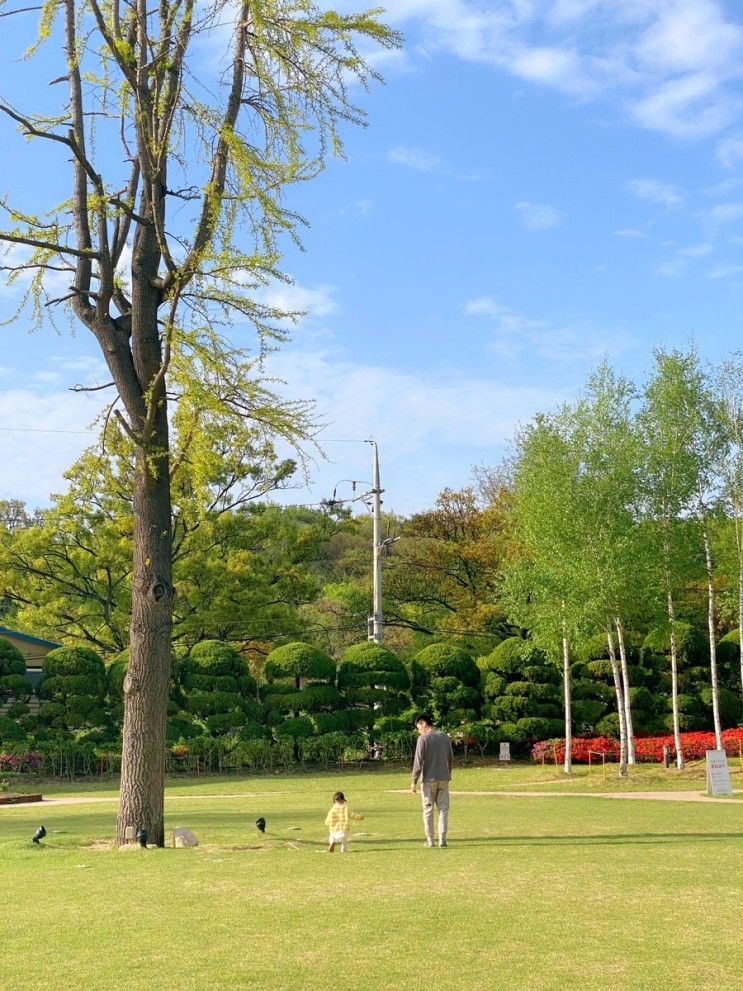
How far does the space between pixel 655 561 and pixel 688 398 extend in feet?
13.5

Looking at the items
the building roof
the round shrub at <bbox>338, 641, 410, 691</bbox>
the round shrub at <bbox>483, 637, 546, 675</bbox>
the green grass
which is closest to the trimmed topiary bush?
the building roof

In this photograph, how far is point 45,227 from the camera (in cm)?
1297

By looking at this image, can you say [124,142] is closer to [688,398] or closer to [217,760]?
[688,398]

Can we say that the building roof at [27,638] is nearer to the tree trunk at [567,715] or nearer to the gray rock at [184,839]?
the tree trunk at [567,715]

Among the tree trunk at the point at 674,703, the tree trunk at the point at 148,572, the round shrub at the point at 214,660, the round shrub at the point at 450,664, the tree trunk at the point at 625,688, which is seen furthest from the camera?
the round shrub at the point at 450,664

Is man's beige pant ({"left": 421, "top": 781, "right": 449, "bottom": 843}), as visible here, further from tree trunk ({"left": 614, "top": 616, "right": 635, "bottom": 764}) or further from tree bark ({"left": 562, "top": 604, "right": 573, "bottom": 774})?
tree bark ({"left": 562, "top": 604, "right": 573, "bottom": 774})

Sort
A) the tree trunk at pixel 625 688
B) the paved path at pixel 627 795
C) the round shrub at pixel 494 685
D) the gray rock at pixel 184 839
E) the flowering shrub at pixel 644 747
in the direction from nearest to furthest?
1. the gray rock at pixel 184 839
2. the paved path at pixel 627 795
3. the tree trunk at pixel 625 688
4. the flowering shrub at pixel 644 747
5. the round shrub at pixel 494 685

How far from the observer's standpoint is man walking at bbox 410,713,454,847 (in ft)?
37.2

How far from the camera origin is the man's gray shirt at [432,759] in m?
11.4

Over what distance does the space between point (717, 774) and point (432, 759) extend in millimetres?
9298

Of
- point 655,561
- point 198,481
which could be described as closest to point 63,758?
point 655,561

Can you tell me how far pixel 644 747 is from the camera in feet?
91.8

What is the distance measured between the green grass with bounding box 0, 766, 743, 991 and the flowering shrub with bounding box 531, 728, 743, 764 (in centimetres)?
1369

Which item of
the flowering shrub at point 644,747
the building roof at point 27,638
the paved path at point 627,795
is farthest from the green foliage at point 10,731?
the flowering shrub at point 644,747
